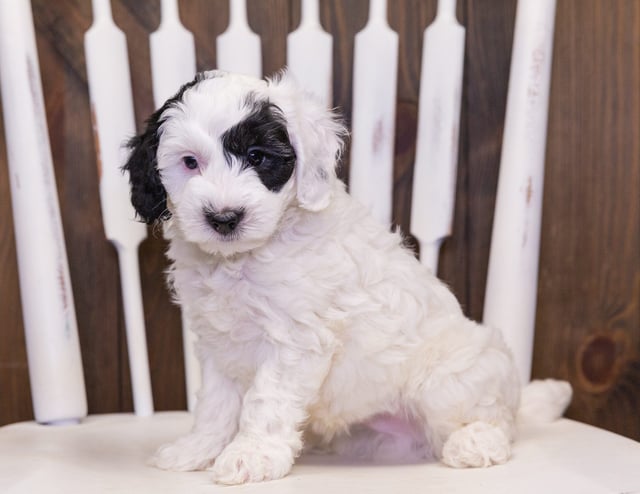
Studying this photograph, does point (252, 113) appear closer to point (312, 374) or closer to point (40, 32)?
point (312, 374)

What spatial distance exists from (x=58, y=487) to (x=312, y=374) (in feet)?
1.24

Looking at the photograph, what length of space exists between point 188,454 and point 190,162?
0.43 metres

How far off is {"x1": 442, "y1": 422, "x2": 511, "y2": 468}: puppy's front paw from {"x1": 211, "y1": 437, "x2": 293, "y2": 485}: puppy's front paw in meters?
0.24

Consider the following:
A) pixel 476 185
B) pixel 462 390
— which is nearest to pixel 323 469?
pixel 462 390

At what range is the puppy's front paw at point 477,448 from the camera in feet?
4.04

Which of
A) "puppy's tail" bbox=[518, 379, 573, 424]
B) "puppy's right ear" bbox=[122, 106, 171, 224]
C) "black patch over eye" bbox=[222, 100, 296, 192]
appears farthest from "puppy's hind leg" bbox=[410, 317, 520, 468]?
"puppy's right ear" bbox=[122, 106, 171, 224]

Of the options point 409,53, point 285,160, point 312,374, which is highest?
point 409,53

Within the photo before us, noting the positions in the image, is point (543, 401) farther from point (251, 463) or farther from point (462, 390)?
point (251, 463)

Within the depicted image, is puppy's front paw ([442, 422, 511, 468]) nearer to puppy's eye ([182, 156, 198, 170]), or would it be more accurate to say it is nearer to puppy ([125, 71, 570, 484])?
puppy ([125, 71, 570, 484])

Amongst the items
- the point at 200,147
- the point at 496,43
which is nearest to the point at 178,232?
the point at 200,147

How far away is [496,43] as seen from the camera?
1812mm

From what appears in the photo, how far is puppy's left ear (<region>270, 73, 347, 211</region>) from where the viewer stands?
4.13 ft

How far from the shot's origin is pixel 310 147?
1.27m

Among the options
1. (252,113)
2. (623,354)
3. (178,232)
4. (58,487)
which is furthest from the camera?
(623,354)
